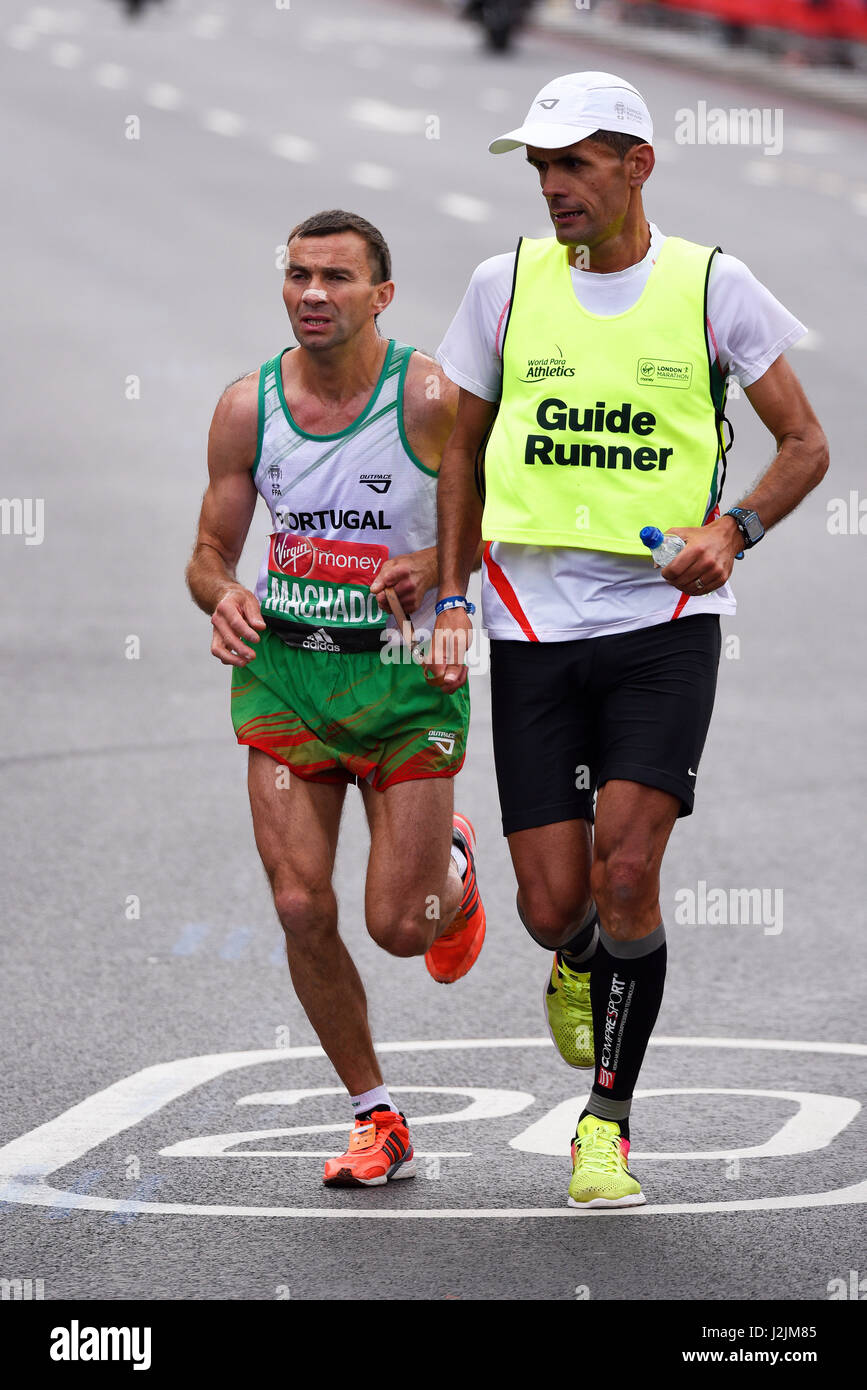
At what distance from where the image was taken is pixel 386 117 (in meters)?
30.0

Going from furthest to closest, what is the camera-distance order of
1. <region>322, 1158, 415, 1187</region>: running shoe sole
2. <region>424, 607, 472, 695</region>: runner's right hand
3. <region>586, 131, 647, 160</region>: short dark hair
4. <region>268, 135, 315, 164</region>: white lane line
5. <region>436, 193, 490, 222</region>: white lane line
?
<region>268, 135, 315, 164</region>: white lane line, <region>436, 193, 490, 222</region>: white lane line, <region>322, 1158, 415, 1187</region>: running shoe sole, <region>424, 607, 472, 695</region>: runner's right hand, <region>586, 131, 647, 160</region>: short dark hair

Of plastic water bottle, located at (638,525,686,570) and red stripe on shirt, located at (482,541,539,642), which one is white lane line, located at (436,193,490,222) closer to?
red stripe on shirt, located at (482,541,539,642)

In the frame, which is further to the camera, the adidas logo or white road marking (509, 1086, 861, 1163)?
white road marking (509, 1086, 861, 1163)

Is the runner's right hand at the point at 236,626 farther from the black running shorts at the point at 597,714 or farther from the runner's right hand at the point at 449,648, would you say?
the black running shorts at the point at 597,714

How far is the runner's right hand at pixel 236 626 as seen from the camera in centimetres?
537

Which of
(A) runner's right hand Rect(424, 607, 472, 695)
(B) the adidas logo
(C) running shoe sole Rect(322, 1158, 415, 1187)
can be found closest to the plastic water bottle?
(A) runner's right hand Rect(424, 607, 472, 695)

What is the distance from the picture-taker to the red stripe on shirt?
545 cm

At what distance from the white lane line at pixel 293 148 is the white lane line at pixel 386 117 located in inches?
53.9

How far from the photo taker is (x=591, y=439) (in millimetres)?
5312

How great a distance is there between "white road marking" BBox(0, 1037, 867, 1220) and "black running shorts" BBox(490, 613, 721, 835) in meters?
0.95

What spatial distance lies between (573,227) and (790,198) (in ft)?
67.5

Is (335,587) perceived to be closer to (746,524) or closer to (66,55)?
(746,524)

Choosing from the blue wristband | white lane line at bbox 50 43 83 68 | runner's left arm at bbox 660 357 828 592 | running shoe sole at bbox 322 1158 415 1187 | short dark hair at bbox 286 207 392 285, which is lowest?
running shoe sole at bbox 322 1158 415 1187
